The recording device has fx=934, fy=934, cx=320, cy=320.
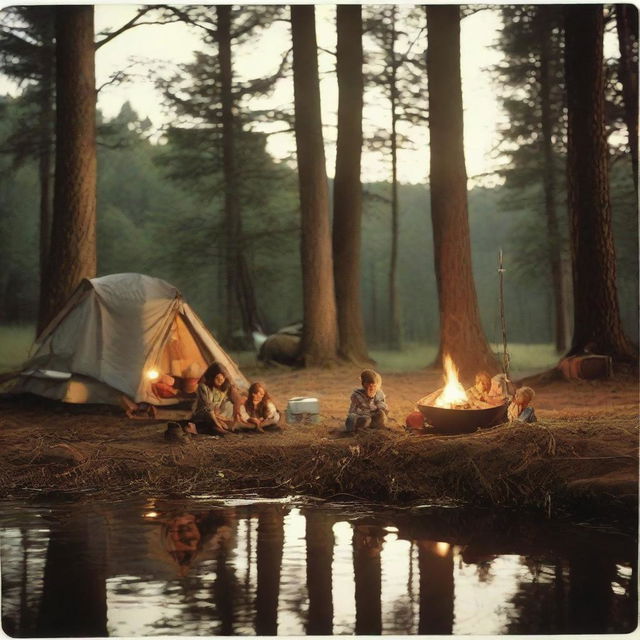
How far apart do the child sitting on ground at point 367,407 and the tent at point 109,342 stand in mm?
1997

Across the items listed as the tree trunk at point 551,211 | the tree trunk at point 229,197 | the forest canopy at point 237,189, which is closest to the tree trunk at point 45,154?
the forest canopy at point 237,189

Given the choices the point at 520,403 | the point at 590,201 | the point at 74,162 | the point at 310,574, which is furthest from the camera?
the point at 74,162

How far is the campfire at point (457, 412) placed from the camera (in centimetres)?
656

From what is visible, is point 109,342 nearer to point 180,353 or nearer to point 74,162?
point 180,353

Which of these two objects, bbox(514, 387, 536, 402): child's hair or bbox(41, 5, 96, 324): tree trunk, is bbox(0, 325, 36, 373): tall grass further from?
bbox(514, 387, 536, 402): child's hair

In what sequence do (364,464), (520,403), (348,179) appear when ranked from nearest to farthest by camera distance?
(364,464) → (520,403) → (348,179)

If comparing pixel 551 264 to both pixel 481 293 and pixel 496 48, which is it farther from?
pixel 481 293

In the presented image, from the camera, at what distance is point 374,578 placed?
4.07 m

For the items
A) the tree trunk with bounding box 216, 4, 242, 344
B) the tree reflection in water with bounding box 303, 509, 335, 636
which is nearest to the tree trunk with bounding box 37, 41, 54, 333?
the tree trunk with bounding box 216, 4, 242, 344

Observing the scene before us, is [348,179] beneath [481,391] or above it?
above

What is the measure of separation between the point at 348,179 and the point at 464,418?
7.69 metres

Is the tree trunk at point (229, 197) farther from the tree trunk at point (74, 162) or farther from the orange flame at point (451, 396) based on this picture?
the orange flame at point (451, 396)

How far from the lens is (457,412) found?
6555 mm

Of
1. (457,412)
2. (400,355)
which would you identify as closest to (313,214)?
(400,355)
